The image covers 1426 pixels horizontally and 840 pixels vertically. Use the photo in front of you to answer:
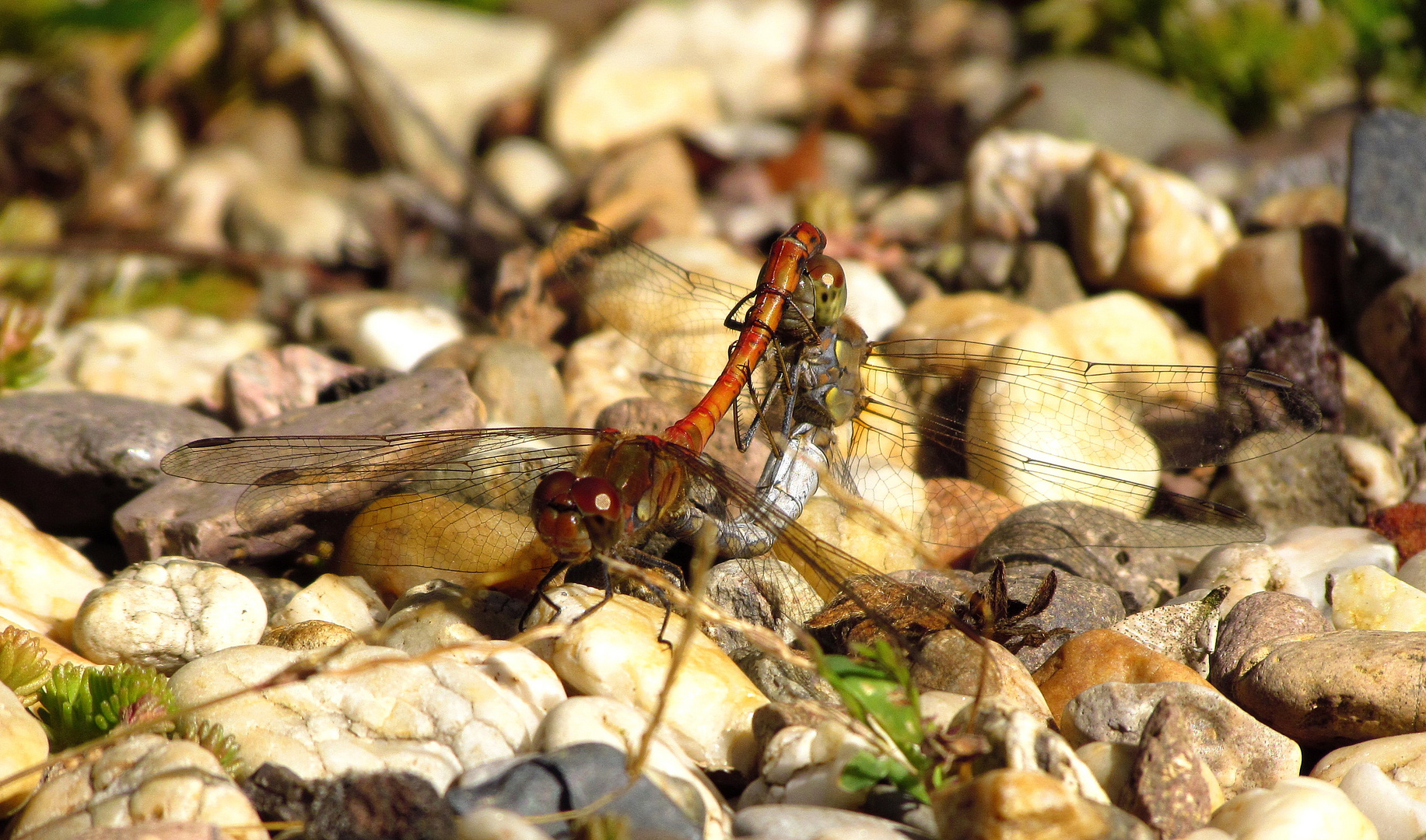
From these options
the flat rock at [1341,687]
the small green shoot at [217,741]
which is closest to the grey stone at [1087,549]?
the flat rock at [1341,687]

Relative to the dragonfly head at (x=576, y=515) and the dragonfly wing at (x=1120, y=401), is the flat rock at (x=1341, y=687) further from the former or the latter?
the dragonfly head at (x=576, y=515)

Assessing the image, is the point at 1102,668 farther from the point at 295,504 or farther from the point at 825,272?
the point at 295,504

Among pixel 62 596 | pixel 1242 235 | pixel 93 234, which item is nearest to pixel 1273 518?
pixel 1242 235

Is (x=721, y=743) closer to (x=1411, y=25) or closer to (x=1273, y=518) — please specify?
(x=1273, y=518)

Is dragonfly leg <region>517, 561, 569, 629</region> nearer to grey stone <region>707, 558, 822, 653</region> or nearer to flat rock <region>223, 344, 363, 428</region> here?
grey stone <region>707, 558, 822, 653</region>

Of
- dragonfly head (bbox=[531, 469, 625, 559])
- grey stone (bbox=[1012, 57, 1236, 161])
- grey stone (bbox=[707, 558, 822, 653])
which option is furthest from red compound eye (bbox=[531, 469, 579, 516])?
grey stone (bbox=[1012, 57, 1236, 161])

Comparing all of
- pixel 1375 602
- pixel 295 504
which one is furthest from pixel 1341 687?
pixel 295 504
